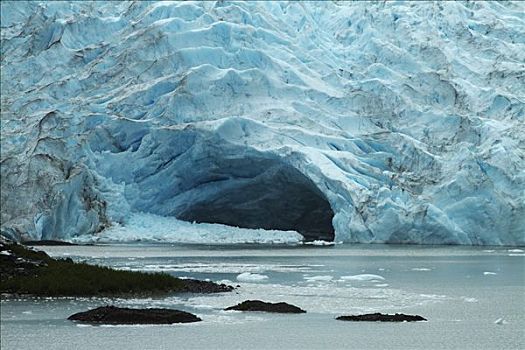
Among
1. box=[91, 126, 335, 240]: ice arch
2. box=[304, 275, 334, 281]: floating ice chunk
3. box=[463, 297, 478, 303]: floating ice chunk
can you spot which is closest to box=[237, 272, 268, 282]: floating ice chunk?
box=[304, 275, 334, 281]: floating ice chunk

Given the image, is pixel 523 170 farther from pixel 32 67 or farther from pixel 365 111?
pixel 32 67

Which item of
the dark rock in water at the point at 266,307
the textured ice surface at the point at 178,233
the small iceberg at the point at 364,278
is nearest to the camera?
the dark rock in water at the point at 266,307

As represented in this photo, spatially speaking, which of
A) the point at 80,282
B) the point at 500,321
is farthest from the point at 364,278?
the point at 500,321

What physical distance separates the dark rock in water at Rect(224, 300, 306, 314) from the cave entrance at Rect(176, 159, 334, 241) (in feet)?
65.0

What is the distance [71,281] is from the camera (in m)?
16.8

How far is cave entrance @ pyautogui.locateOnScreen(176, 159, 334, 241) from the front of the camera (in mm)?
36594

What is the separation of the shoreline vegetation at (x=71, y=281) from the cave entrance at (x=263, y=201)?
57.8 ft

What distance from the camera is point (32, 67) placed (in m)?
39.8

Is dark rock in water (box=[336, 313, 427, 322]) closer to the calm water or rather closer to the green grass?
the calm water

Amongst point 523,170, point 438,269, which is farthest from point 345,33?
point 438,269

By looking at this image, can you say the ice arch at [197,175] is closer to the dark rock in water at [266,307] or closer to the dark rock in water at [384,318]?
the dark rock in water at [266,307]

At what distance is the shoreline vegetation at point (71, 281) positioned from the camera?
16.4m

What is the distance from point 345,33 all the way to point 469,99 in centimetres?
808

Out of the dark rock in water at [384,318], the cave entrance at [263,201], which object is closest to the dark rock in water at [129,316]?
the dark rock in water at [384,318]
